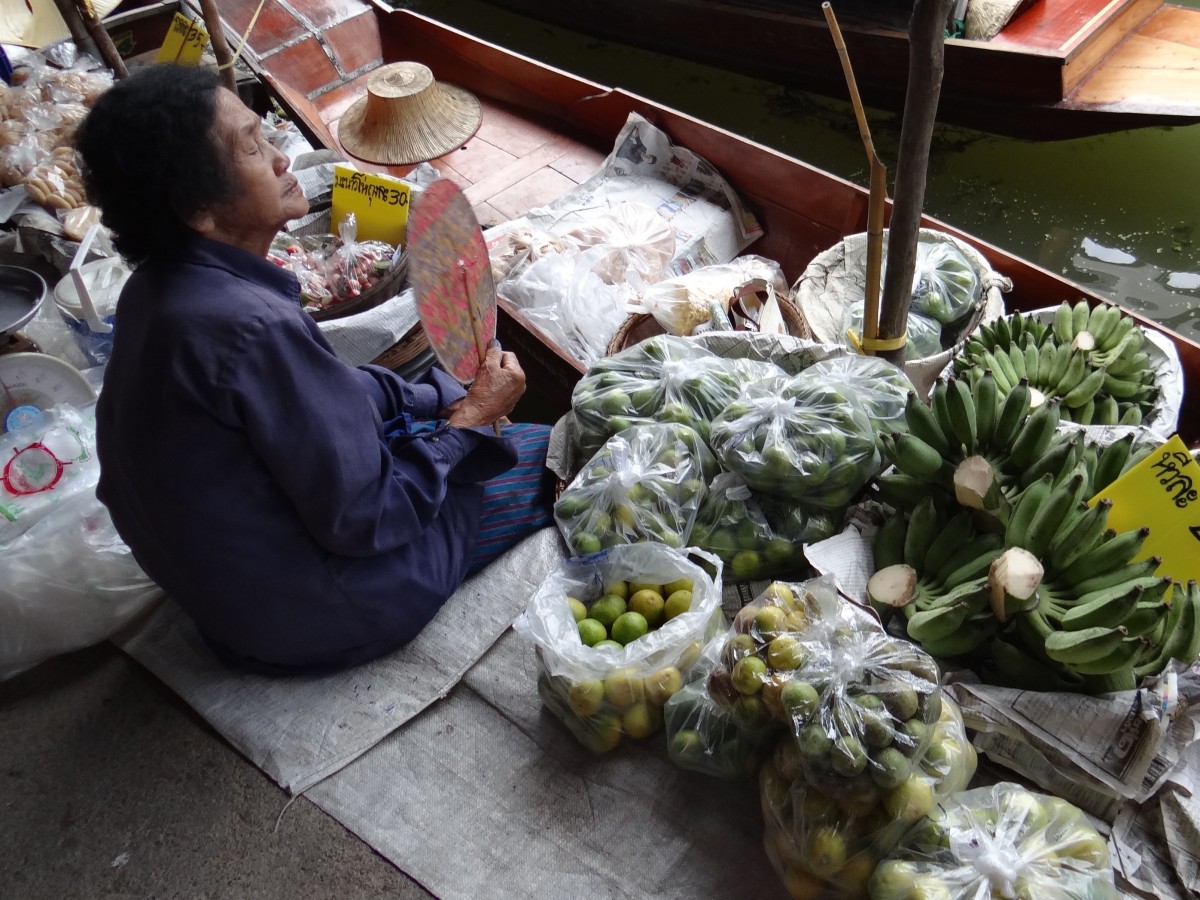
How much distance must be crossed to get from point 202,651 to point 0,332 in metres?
1.06

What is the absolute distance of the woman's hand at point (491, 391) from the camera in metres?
1.83

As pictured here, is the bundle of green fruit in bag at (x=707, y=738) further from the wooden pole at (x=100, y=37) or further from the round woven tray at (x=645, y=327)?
the wooden pole at (x=100, y=37)

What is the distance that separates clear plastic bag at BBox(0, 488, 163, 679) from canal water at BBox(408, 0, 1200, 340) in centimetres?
319

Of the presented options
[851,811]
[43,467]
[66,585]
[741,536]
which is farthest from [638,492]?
[43,467]

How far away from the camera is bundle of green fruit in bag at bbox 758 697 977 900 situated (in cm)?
130

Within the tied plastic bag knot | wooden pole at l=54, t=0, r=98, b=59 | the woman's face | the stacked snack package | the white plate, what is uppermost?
the woman's face

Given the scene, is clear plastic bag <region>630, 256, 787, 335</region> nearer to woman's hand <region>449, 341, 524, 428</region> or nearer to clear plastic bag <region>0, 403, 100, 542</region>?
woman's hand <region>449, 341, 524, 428</region>

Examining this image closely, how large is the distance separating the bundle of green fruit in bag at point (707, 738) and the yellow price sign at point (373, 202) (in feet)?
5.36

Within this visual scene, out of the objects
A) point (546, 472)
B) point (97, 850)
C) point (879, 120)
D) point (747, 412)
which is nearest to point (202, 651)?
point (97, 850)

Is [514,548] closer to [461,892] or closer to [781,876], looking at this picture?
[461,892]

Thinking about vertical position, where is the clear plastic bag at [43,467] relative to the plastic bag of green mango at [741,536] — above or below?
above

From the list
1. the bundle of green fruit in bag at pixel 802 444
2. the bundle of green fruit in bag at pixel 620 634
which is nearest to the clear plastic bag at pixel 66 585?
the bundle of green fruit in bag at pixel 620 634

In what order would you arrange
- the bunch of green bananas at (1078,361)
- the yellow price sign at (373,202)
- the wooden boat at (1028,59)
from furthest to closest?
the wooden boat at (1028,59), the yellow price sign at (373,202), the bunch of green bananas at (1078,361)

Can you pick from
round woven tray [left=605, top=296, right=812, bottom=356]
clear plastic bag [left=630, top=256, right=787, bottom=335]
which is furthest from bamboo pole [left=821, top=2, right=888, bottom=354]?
clear plastic bag [left=630, top=256, right=787, bottom=335]
